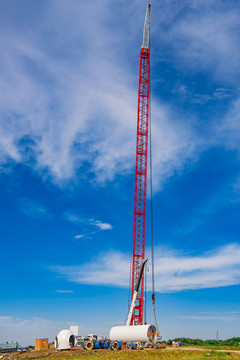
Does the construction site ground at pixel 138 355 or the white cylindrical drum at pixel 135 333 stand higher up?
the white cylindrical drum at pixel 135 333

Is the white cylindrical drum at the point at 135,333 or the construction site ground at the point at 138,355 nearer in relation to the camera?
the construction site ground at the point at 138,355

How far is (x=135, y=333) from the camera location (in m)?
63.9

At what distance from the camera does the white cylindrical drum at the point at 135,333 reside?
2469 inches

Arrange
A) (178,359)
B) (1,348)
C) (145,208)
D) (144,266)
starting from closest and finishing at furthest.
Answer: (178,359) → (1,348) → (144,266) → (145,208)

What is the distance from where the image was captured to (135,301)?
85750mm

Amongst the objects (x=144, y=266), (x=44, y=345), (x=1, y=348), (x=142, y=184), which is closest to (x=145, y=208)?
(x=142, y=184)

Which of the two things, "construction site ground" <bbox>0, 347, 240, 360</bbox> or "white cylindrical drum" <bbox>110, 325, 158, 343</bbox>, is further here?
"white cylindrical drum" <bbox>110, 325, 158, 343</bbox>

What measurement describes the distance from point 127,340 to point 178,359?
2475 centimetres

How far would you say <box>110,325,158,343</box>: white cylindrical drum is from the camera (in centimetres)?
6272

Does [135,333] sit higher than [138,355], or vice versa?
[135,333]

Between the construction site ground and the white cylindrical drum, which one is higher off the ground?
the white cylindrical drum

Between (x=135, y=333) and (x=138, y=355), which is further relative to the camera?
(x=135, y=333)

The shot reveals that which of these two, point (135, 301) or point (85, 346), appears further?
point (135, 301)

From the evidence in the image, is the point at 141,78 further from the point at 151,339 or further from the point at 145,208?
the point at 151,339
